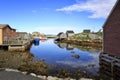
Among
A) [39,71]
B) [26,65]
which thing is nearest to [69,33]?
[26,65]

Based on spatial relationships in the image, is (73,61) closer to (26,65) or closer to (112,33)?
(112,33)

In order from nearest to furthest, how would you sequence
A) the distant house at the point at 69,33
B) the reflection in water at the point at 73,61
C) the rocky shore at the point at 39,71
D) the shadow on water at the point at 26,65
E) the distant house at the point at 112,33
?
the rocky shore at the point at 39,71 < the shadow on water at the point at 26,65 < the distant house at the point at 112,33 < the reflection in water at the point at 73,61 < the distant house at the point at 69,33

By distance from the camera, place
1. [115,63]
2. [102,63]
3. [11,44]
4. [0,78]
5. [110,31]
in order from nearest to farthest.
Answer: [0,78] → [115,63] → [110,31] → [102,63] → [11,44]

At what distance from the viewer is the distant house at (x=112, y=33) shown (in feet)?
79.4

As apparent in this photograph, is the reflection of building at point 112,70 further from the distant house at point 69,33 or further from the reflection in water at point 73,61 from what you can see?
the distant house at point 69,33

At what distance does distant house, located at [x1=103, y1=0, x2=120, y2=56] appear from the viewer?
2420 centimetres

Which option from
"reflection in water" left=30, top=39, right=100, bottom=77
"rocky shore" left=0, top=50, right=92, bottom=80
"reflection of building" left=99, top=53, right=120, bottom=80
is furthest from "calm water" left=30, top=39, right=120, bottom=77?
"rocky shore" left=0, top=50, right=92, bottom=80

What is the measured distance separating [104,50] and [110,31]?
13.5 ft

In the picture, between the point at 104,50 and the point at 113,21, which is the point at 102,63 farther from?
the point at 113,21

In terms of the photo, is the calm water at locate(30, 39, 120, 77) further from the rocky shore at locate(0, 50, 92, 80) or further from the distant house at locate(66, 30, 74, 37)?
the distant house at locate(66, 30, 74, 37)

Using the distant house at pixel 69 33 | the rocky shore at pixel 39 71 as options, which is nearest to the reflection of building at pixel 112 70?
the rocky shore at pixel 39 71

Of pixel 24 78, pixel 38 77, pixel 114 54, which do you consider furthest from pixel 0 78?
pixel 114 54

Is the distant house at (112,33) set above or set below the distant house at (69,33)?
below

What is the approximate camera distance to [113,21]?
25.7m
